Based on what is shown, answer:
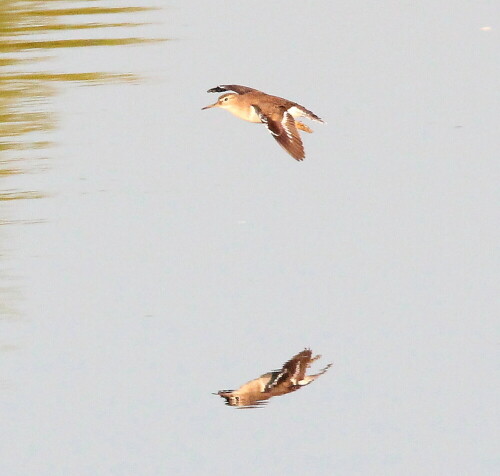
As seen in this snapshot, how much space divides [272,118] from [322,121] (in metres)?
0.35

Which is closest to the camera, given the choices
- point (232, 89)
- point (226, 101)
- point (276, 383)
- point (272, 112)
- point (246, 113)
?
point (276, 383)

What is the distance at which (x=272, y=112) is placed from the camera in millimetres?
8594

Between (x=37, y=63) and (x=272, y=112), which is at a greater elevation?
(x=272, y=112)

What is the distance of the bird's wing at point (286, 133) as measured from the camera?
7.98 meters

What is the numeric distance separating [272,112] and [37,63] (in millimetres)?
2886

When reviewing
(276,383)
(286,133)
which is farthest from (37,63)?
(276,383)

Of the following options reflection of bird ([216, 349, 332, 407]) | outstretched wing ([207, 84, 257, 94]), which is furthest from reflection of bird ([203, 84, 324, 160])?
reflection of bird ([216, 349, 332, 407])

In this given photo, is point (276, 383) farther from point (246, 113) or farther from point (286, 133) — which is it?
point (246, 113)

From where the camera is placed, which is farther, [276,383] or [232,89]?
[232,89]

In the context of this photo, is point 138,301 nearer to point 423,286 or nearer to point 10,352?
point 10,352

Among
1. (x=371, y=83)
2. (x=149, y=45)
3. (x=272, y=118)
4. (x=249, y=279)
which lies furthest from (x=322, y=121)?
(x=149, y=45)

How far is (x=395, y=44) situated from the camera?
10953 mm

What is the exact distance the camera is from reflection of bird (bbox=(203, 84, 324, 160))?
809 centimetres

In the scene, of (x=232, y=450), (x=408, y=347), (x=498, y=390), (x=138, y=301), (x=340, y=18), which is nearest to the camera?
(x=232, y=450)
